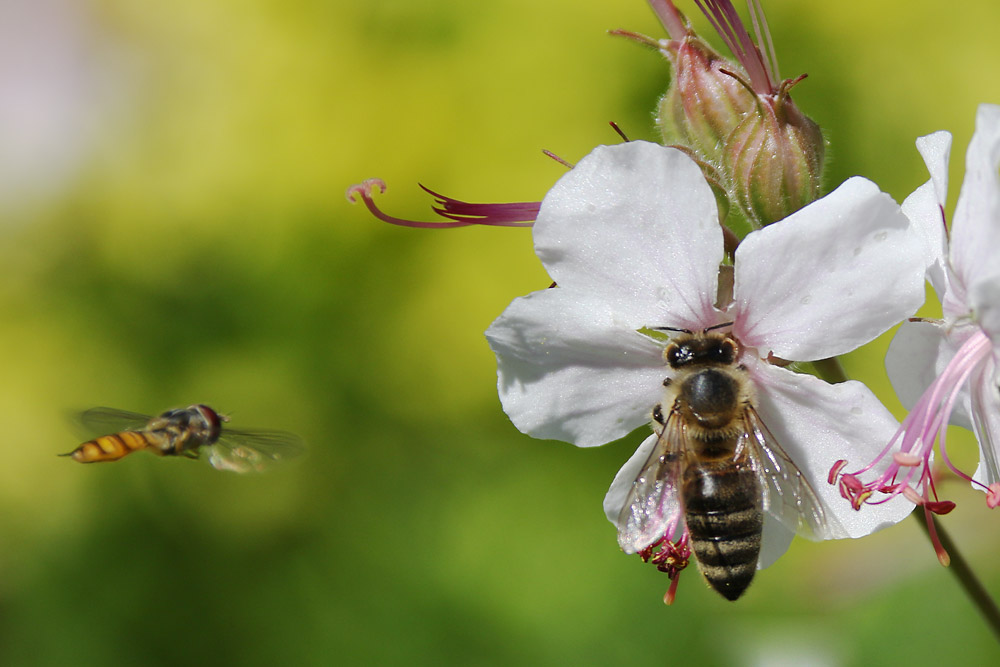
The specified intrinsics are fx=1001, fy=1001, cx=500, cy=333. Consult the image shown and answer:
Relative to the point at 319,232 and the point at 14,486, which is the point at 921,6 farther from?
the point at 14,486

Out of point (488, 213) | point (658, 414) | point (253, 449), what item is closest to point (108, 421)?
point (253, 449)

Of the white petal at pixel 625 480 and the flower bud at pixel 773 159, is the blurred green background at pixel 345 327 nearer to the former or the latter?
the white petal at pixel 625 480

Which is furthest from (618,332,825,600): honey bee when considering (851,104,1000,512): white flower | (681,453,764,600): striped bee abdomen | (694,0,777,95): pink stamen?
(694,0,777,95): pink stamen

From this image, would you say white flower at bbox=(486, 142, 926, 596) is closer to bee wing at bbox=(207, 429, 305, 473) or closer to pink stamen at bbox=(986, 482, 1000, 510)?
pink stamen at bbox=(986, 482, 1000, 510)

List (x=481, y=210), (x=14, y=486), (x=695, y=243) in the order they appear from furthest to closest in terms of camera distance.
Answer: (x=14, y=486) → (x=481, y=210) → (x=695, y=243)

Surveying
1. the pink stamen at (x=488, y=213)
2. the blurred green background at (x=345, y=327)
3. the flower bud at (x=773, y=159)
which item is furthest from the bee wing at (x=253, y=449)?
the blurred green background at (x=345, y=327)

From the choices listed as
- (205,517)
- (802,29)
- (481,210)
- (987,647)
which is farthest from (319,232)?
(987,647)
